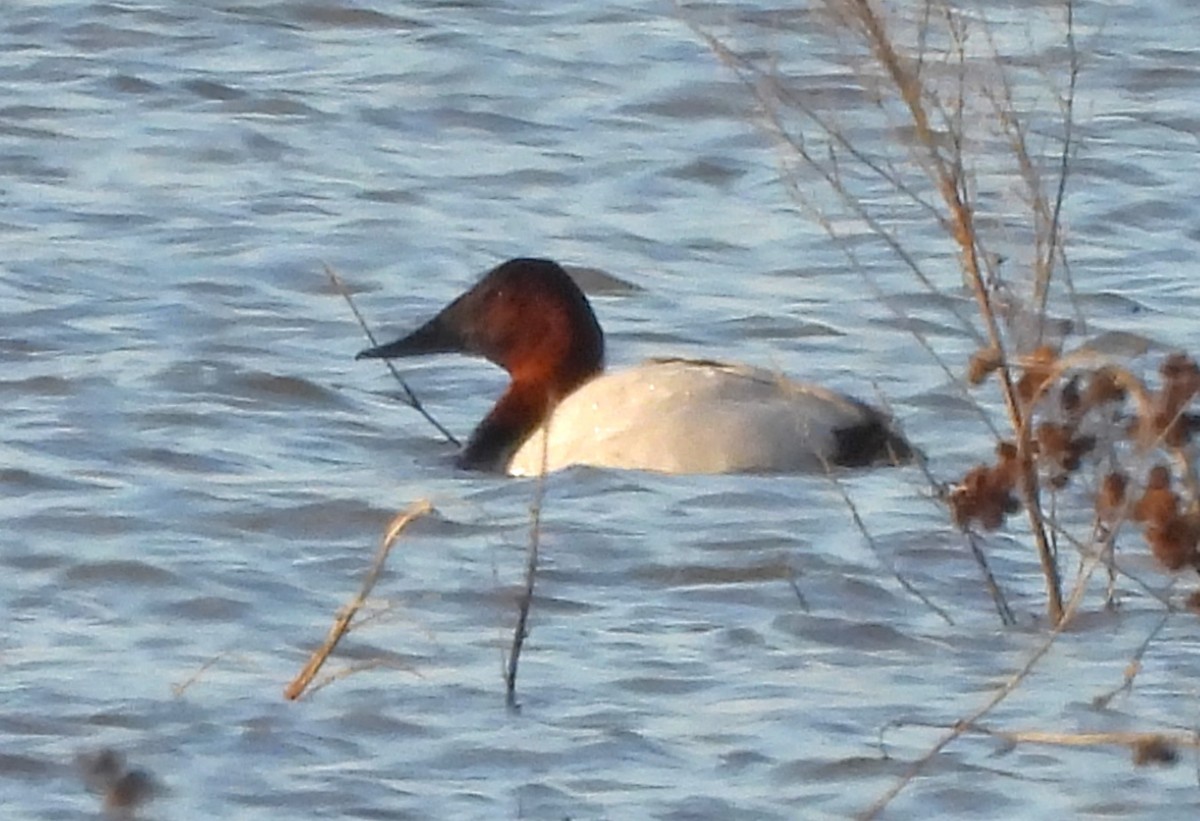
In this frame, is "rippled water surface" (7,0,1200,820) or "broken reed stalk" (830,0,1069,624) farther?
"broken reed stalk" (830,0,1069,624)

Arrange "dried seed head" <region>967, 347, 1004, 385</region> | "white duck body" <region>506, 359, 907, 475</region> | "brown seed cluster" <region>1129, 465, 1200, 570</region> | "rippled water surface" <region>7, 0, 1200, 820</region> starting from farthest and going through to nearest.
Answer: "white duck body" <region>506, 359, 907, 475</region>, "rippled water surface" <region>7, 0, 1200, 820</region>, "dried seed head" <region>967, 347, 1004, 385</region>, "brown seed cluster" <region>1129, 465, 1200, 570</region>

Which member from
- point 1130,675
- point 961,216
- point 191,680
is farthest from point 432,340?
point 1130,675

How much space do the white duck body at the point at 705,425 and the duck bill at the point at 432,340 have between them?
76 centimetres

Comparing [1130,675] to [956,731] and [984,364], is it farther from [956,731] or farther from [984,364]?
[956,731]

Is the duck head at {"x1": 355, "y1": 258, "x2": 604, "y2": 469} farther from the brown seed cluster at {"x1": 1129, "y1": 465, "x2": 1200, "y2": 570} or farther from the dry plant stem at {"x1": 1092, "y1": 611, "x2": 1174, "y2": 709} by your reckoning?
the brown seed cluster at {"x1": 1129, "y1": 465, "x2": 1200, "y2": 570}

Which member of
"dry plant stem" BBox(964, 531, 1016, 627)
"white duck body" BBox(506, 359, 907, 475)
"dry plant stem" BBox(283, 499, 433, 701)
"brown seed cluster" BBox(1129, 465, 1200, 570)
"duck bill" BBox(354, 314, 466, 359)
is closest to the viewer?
"brown seed cluster" BBox(1129, 465, 1200, 570)

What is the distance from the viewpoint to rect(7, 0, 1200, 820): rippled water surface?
620 cm

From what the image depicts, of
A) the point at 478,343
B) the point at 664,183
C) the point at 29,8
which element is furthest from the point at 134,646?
the point at 29,8

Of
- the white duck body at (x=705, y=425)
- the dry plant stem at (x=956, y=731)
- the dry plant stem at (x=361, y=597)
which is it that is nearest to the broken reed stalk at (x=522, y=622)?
the dry plant stem at (x=361, y=597)

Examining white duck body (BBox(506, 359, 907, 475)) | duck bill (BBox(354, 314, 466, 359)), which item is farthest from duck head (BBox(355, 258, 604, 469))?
white duck body (BBox(506, 359, 907, 475))

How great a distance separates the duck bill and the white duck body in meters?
0.76

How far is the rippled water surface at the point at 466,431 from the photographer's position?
620 cm

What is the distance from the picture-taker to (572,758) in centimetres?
617

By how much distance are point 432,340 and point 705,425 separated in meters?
1.12
